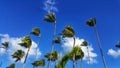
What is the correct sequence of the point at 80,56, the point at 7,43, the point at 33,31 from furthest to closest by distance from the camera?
the point at 7,43 → the point at 33,31 → the point at 80,56

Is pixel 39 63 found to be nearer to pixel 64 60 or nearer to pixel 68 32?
pixel 68 32


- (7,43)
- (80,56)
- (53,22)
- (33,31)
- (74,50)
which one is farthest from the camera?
(7,43)

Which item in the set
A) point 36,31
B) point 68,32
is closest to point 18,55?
point 36,31

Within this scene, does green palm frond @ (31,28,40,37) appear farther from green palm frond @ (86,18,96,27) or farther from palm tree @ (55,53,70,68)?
palm tree @ (55,53,70,68)

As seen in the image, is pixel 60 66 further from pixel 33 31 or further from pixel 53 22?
pixel 33 31

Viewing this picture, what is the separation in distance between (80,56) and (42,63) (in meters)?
19.0

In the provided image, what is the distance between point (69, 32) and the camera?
69.7 metres

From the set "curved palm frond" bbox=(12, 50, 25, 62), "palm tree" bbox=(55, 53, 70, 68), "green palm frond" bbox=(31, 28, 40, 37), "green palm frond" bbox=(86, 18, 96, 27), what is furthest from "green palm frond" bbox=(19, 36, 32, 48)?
"palm tree" bbox=(55, 53, 70, 68)

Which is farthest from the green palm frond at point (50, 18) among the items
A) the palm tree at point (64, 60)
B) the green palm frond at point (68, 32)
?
the palm tree at point (64, 60)

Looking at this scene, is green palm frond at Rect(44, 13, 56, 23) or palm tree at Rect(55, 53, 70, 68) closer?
palm tree at Rect(55, 53, 70, 68)

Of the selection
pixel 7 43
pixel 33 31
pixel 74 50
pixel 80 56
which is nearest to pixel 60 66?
pixel 74 50

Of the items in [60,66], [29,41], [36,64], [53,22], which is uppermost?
[53,22]

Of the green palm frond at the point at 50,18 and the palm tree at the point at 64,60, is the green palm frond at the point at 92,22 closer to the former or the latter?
the green palm frond at the point at 50,18

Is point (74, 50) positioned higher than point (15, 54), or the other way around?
point (15, 54)
